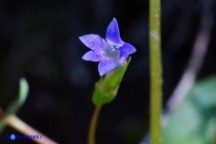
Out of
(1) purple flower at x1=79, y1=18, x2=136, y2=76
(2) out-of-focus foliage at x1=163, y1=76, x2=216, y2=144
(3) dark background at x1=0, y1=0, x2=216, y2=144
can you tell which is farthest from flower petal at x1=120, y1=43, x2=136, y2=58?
(3) dark background at x1=0, y1=0, x2=216, y2=144

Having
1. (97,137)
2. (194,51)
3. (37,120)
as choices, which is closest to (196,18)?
(194,51)

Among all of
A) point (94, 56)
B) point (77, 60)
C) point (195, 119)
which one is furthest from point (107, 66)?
point (77, 60)

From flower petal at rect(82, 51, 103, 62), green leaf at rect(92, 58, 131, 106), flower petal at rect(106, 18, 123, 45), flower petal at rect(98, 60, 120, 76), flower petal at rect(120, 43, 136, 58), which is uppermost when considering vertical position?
flower petal at rect(106, 18, 123, 45)

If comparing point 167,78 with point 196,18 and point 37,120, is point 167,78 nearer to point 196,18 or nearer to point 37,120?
point 196,18

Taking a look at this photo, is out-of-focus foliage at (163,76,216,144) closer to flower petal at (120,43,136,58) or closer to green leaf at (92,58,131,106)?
green leaf at (92,58,131,106)

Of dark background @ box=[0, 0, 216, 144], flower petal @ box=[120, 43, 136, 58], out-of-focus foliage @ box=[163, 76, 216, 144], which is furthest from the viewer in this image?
dark background @ box=[0, 0, 216, 144]

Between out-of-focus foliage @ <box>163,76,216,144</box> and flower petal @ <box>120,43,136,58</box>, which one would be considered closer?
flower petal @ <box>120,43,136,58</box>

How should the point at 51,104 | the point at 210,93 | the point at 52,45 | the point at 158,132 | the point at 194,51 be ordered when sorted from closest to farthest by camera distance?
the point at 158,132
the point at 210,93
the point at 194,51
the point at 52,45
the point at 51,104

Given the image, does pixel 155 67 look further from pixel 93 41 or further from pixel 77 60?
pixel 77 60
